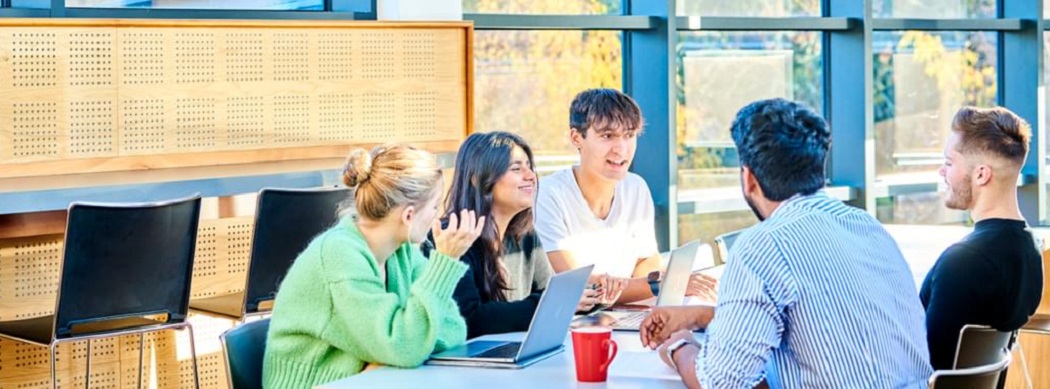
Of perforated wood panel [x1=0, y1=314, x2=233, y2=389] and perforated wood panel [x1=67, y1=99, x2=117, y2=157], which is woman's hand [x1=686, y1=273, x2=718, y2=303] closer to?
perforated wood panel [x1=0, y1=314, x2=233, y2=389]

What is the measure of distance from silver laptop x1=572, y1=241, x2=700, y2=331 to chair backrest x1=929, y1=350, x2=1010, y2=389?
760 mm

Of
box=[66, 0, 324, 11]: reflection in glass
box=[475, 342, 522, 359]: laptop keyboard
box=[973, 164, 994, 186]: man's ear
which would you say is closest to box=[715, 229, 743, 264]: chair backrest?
box=[973, 164, 994, 186]: man's ear

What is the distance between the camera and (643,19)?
6211mm

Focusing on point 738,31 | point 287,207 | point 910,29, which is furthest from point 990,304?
point 910,29

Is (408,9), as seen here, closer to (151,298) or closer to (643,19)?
(643,19)

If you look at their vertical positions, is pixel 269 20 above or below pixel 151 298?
above

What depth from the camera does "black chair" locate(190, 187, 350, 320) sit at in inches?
174

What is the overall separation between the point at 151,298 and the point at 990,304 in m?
2.33

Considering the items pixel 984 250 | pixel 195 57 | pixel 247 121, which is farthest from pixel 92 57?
pixel 984 250

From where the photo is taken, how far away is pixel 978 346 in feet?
10.1

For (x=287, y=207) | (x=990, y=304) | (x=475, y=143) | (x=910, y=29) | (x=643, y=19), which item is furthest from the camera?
(x=910, y=29)

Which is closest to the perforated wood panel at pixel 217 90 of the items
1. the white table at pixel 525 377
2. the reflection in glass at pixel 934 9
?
the white table at pixel 525 377

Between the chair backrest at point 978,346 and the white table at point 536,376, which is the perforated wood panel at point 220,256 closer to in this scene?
the white table at point 536,376

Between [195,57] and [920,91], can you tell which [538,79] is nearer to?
[195,57]
